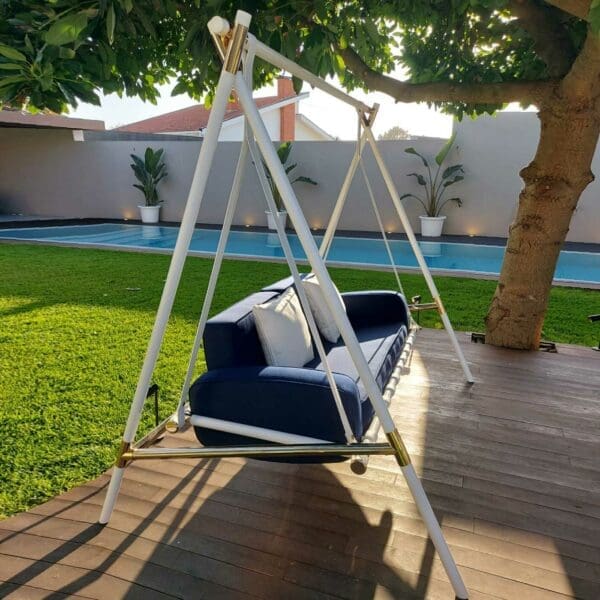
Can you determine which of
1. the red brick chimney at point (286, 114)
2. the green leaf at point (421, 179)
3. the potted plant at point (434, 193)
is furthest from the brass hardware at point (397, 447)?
the red brick chimney at point (286, 114)

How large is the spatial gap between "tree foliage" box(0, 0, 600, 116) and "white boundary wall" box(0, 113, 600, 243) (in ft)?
24.0

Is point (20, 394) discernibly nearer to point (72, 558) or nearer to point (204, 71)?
point (72, 558)

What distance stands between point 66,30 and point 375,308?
2736mm

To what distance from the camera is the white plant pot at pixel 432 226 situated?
1139 cm

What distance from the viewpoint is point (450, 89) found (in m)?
3.69

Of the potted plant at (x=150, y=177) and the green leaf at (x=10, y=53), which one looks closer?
the green leaf at (x=10, y=53)

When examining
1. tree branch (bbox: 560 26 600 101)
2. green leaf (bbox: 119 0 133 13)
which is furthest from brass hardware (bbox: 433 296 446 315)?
green leaf (bbox: 119 0 133 13)

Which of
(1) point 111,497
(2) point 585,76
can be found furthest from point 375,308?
(1) point 111,497

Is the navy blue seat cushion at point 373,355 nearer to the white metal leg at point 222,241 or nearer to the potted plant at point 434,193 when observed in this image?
the white metal leg at point 222,241

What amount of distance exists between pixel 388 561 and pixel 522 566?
20.2 inches

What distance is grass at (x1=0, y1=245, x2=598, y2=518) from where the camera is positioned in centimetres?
270

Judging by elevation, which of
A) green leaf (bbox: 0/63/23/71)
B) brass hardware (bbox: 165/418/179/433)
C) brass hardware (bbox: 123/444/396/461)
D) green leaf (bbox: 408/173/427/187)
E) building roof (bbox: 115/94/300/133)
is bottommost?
brass hardware (bbox: 165/418/179/433)

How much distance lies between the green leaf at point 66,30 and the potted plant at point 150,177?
41.4 feet

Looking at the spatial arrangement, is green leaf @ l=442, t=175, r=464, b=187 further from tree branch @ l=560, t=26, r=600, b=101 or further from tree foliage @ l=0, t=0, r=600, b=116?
tree branch @ l=560, t=26, r=600, b=101
